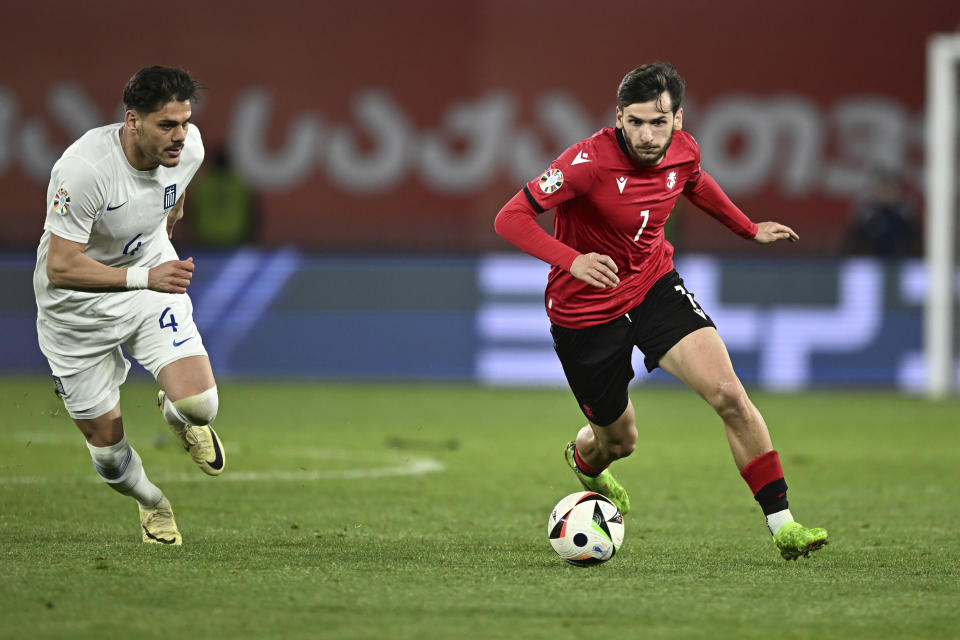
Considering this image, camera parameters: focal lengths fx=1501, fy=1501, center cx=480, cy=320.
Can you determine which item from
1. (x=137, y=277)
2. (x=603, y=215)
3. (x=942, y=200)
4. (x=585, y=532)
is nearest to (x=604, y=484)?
(x=585, y=532)

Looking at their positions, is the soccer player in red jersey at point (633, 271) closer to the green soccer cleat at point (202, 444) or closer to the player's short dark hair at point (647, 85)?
the player's short dark hair at point (647, 85)

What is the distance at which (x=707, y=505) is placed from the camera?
7.77 meters

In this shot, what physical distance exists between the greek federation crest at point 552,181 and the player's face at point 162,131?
57.4 inches

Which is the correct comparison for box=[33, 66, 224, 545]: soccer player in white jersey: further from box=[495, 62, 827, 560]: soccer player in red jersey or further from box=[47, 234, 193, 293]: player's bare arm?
box=[495, 62, 827, 560]: soccer player in red jersey

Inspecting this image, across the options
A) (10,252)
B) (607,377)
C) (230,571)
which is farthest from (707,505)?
(10,252)

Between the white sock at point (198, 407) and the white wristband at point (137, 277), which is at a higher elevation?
the white wristband at point (137, 277)

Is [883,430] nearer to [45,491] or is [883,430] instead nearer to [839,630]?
[45,491]

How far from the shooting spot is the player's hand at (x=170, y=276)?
5.71 metres

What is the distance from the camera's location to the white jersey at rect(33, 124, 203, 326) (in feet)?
19.5

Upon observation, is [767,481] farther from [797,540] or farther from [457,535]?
[457,535]

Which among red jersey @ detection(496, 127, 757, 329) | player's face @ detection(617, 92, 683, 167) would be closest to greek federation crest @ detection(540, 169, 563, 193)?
red jersey @ detection(496, 127, 757, 329)

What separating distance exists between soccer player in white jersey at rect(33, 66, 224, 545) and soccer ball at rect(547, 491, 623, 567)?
156 cm

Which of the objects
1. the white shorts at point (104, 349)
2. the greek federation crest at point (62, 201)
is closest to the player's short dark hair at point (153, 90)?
the greek federation crest at point (62, 201)

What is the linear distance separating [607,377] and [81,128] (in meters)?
15.0
